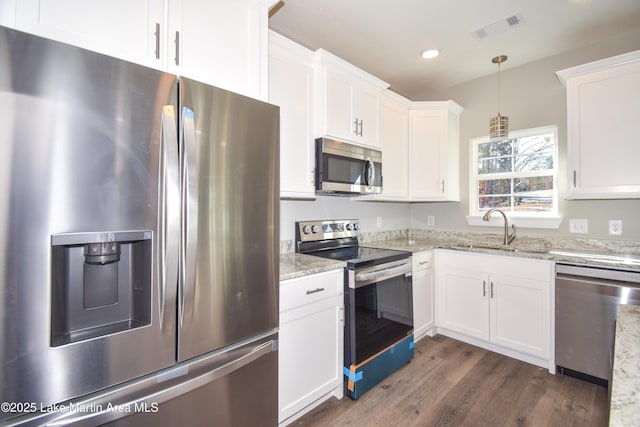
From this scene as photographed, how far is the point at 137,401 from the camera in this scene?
958mm

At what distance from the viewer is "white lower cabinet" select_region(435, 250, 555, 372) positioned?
2.23 m

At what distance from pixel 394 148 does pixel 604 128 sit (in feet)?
5.02

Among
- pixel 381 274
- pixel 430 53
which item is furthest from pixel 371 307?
pixel 430 53

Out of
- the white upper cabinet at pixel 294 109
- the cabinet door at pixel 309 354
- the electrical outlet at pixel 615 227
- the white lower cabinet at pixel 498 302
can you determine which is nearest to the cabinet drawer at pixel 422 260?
the white lower cabinet at pixel 498 302

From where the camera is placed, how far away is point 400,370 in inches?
87.9

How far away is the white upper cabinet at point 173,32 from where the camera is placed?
100 cm

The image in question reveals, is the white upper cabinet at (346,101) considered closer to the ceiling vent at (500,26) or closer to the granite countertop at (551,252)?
the ceiling vent at (500,26)

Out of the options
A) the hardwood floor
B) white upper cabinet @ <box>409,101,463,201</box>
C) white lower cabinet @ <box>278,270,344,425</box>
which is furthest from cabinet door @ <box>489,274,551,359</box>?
white lower cabinet @ <box>278,270,344,425</box>

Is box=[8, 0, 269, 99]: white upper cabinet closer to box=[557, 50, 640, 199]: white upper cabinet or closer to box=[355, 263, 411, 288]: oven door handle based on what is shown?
box=[355, 263, 411, 288]: oven door handle

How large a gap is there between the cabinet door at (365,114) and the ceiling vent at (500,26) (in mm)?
886

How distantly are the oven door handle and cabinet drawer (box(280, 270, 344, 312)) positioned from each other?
4.6 inches

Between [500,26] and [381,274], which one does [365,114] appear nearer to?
[500,26]

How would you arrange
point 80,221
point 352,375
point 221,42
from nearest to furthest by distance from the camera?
point 80,221 → point 221,42 → point 352,375

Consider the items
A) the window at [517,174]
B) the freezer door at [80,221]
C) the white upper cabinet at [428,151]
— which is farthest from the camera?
the white upper cabinet at [428,151]
